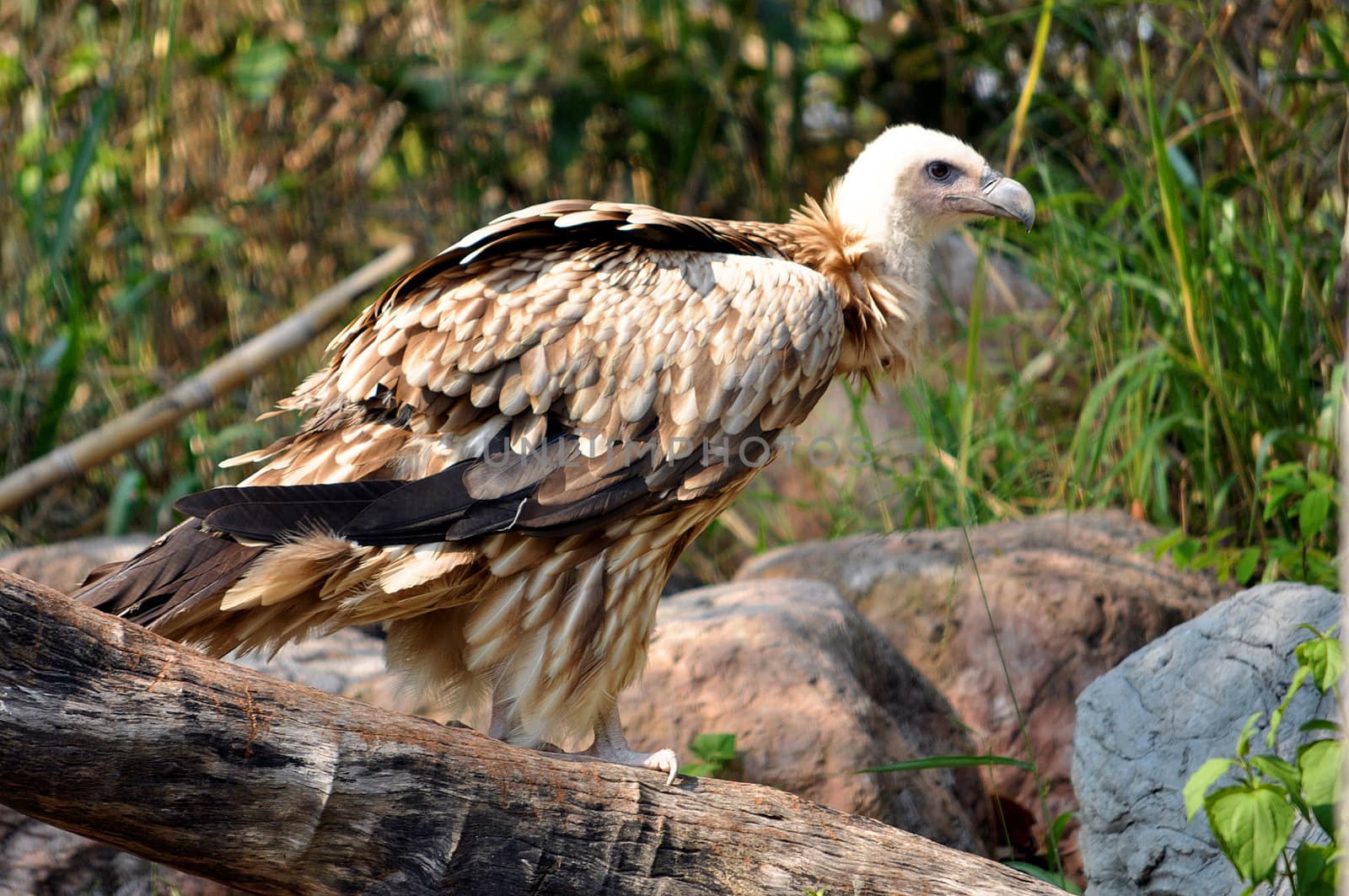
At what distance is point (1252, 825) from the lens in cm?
236

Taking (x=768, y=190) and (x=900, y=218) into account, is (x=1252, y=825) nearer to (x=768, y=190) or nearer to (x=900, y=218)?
(x=900, y=218)

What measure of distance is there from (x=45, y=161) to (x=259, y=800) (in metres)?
5.24

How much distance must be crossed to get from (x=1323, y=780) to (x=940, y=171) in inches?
76.7

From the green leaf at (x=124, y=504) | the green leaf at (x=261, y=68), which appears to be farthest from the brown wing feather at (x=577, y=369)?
the green leaf at (x=261, y=68)

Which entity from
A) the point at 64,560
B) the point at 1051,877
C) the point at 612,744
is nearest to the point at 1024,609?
the point at 1051,877

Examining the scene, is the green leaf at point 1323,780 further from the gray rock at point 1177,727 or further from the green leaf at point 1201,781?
the gray rock at point 1177,727

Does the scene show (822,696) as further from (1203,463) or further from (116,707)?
(116,707)

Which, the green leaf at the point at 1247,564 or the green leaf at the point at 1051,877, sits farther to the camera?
the green leaf at the point at 1247,564

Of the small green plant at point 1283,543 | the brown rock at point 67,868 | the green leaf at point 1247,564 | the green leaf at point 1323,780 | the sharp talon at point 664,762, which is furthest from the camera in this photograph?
the green leaf at point 1247,564

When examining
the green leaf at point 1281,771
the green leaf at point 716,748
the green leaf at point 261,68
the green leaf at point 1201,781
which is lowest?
the green leaf at point 716,748

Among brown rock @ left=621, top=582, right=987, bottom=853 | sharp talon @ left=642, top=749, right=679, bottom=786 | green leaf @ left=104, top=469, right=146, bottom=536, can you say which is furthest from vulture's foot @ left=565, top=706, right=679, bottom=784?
green leaf @ left=104, top=469, right=146, bottom=536

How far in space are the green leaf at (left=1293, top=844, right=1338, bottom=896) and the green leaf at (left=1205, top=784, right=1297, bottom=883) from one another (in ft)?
0.51

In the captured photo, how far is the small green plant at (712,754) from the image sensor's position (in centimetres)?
379

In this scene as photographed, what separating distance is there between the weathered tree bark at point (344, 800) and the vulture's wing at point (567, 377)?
0.74 m
